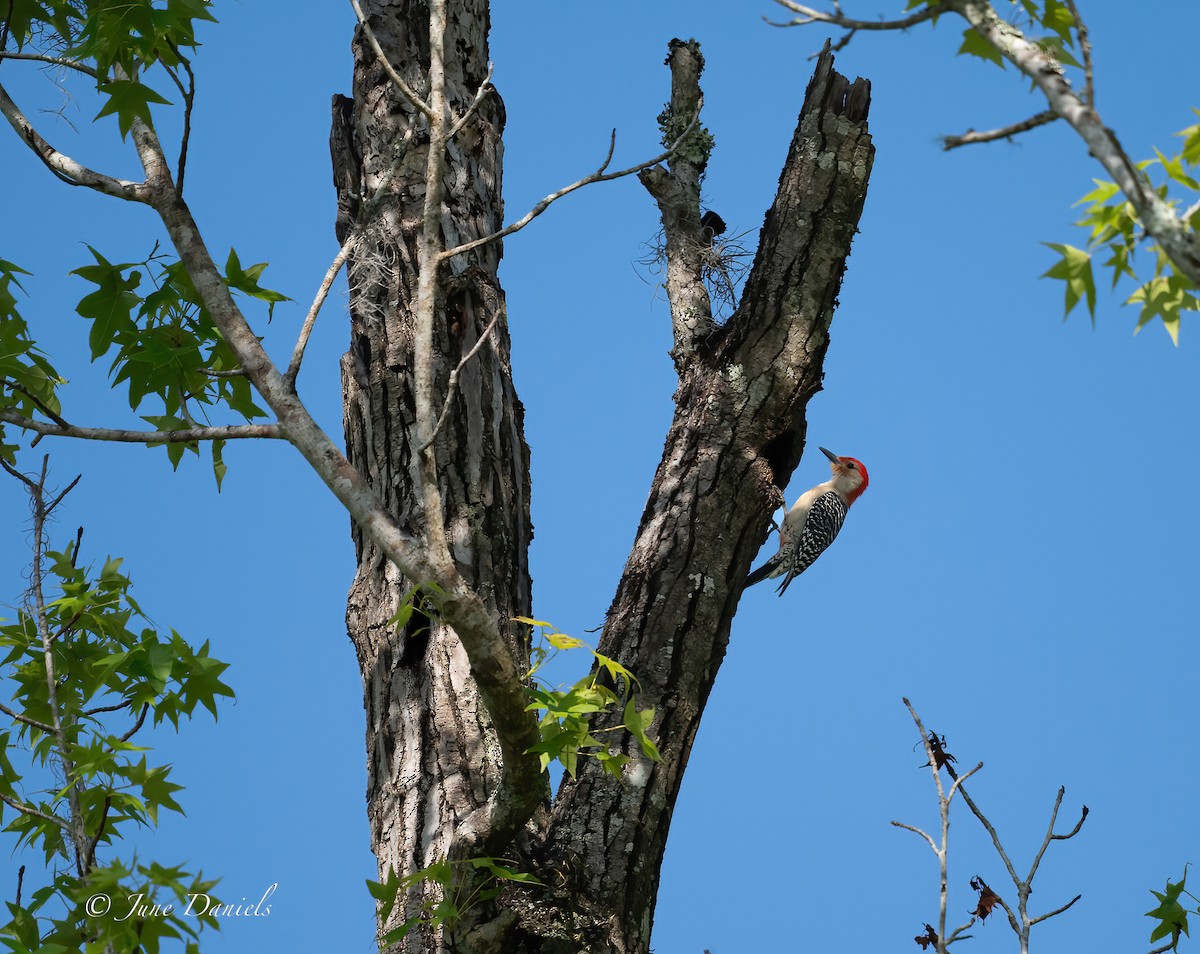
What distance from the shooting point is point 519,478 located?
3.92m

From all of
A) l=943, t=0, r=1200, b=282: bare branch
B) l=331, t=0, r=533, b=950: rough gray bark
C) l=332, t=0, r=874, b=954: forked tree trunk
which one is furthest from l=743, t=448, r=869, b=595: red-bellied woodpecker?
l=943, t=0, r=1200, b=282: bare branch

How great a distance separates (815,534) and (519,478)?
4479 millimetres

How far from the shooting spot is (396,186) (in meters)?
4.07

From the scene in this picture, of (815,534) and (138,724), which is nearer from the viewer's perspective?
(138,724)

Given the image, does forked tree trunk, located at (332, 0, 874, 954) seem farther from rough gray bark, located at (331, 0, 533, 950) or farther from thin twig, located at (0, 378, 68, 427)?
thin twig, located at (0, 378, 68, 427)

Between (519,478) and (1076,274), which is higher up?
(519,478)

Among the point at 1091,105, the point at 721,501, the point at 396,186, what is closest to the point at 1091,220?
the point at 1091,105

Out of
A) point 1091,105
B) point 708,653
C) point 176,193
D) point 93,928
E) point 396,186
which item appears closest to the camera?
point 1091,105

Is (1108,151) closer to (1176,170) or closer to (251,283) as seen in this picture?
(1176,170)

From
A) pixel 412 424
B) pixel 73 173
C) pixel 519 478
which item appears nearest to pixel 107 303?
pixel 73 173

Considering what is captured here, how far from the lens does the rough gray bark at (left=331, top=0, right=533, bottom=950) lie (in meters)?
3.47

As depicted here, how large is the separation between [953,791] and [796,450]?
1226mm

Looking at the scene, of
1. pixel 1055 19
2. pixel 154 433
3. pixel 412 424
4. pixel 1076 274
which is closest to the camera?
pixel 1076 274

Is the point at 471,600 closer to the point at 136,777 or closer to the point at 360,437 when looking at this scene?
the point at 136,777
